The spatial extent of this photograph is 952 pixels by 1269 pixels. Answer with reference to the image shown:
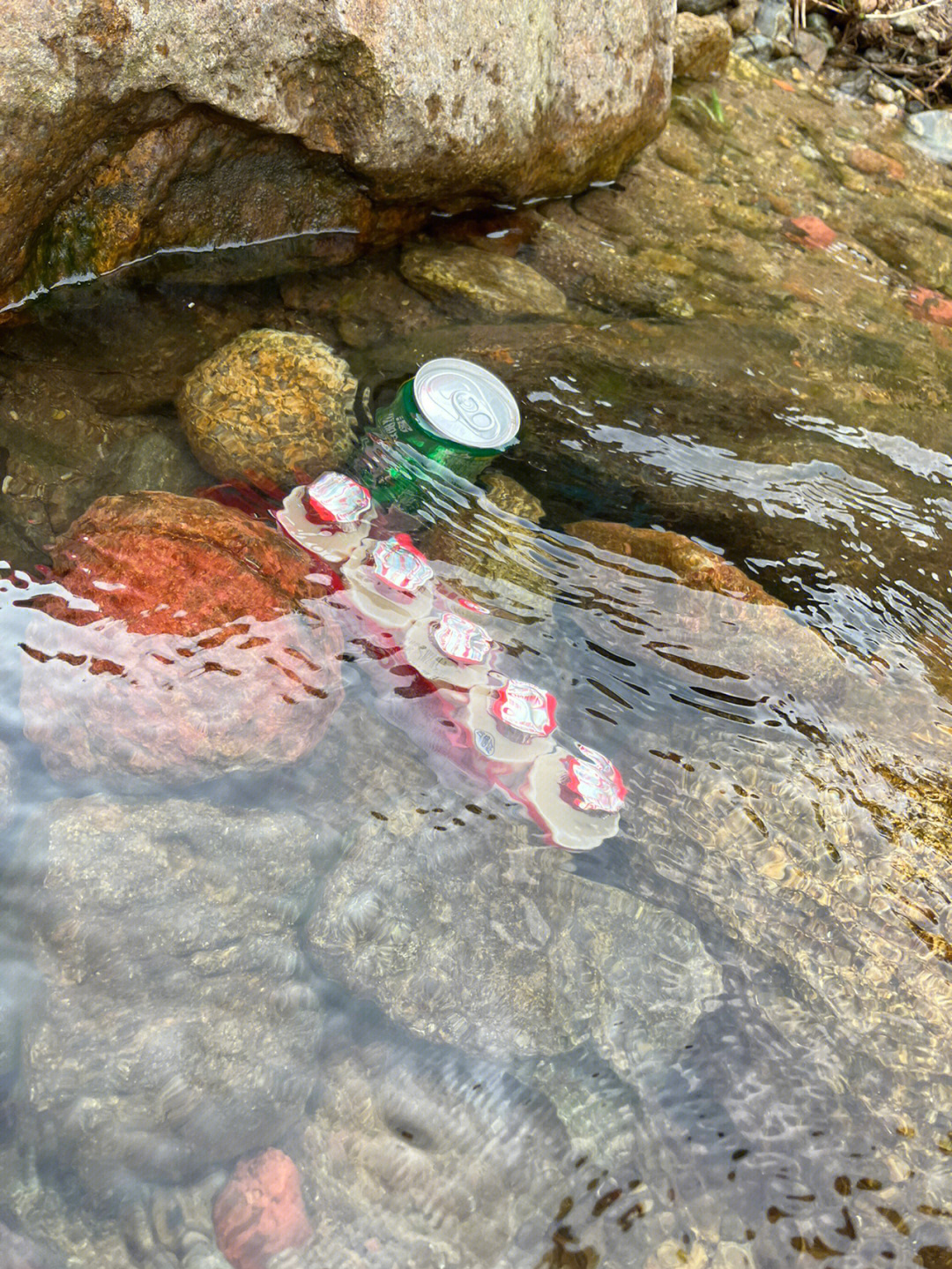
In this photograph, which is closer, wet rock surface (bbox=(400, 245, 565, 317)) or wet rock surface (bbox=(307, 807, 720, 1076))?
wet rock surface (bbox=(307, 807, 720, 1076))

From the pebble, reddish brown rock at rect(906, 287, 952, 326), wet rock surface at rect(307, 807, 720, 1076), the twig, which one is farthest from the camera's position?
the twig

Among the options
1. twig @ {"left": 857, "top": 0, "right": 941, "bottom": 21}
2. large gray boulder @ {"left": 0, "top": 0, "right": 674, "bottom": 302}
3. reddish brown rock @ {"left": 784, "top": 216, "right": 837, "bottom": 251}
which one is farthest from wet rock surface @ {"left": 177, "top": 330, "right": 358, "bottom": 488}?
twig @ {"left": 857, "top": 0, "right": 941, "bottom": 21}

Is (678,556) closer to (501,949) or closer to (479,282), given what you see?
(501,949)

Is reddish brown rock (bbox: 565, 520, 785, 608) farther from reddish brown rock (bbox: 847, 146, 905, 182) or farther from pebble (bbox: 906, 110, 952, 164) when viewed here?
pebble (bbox: 906, 110, 952, 164)

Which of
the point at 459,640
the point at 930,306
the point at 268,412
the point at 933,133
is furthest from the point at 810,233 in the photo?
the point at 459,640

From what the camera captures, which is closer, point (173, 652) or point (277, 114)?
point (173, 652)

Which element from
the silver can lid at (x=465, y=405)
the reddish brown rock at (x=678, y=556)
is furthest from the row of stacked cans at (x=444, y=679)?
the reddish brown rock at (x=678, y=556)

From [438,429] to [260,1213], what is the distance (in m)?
2.33

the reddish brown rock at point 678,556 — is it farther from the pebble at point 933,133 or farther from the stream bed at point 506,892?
the pebble at point 933,133

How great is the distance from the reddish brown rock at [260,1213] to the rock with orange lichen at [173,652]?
965 mm

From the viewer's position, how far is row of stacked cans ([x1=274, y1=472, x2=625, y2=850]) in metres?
2.55

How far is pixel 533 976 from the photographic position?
2266 millimetres

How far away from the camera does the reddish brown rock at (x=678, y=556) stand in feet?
10.2

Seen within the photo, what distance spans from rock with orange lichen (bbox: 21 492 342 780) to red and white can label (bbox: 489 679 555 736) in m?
0.50
